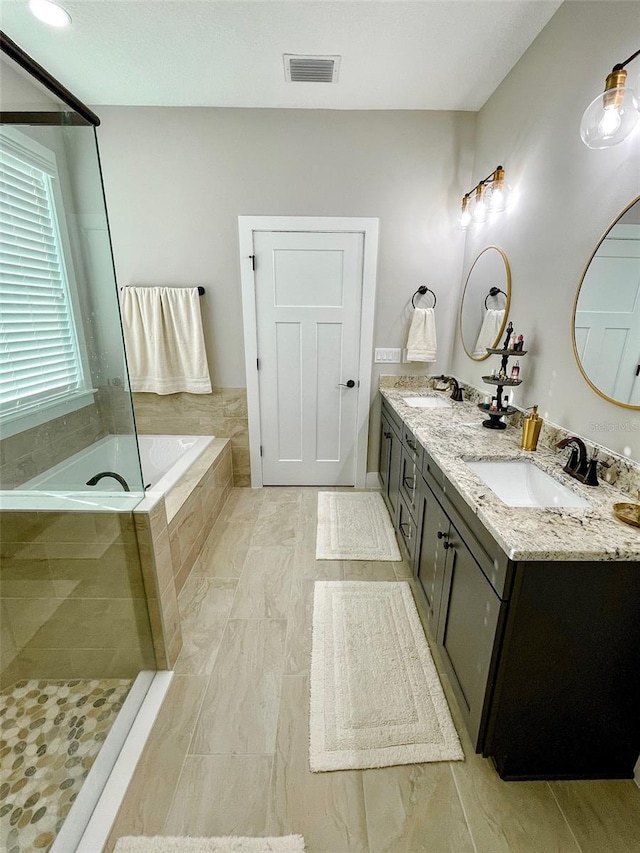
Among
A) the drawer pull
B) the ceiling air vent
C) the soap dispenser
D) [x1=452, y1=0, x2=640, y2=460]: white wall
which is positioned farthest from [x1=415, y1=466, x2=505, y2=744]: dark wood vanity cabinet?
the ceiling air vent

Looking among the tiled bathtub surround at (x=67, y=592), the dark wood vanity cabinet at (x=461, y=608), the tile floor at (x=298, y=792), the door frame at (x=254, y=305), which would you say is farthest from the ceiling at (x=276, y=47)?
the tile floor at (x=298, y=792)

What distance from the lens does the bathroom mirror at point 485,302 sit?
2.19 metres

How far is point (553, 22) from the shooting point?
1688mm

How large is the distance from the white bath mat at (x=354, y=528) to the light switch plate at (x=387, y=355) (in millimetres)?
1130

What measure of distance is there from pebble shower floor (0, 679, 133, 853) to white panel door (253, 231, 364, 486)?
1.96 m

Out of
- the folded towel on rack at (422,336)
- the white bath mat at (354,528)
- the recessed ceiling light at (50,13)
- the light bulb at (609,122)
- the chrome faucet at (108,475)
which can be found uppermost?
the recessed ceiling light at (50,13)

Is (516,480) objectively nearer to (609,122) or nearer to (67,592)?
(609,122)

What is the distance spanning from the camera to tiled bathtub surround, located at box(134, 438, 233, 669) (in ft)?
4.74

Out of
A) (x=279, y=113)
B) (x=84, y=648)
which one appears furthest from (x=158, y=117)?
(x=84, y=648)

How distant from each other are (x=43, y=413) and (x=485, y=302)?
2.66 meters

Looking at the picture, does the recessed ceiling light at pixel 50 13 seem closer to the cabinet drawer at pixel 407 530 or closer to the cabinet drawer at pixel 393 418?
the cabinet drawer at pixel 393 418

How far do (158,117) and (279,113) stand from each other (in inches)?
33.1

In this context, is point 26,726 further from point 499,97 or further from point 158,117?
point 499,97

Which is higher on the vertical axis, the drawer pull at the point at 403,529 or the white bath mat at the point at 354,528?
the drawer pull at the point at 403,529
